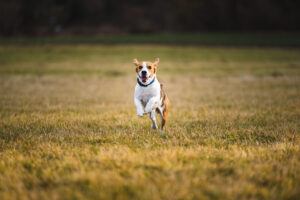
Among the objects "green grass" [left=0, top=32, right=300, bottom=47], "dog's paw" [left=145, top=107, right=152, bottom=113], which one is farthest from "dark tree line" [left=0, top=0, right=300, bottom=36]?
"dog's paw" [left=145, top=107, right=152, bottom=113]

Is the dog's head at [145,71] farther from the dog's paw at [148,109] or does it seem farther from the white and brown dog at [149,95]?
the dog's paw at [148,109]

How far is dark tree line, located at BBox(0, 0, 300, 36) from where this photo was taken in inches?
2778

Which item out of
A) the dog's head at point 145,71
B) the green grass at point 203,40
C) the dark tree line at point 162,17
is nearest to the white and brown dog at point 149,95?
the dog's head at point 145,71

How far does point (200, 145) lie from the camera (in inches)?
263

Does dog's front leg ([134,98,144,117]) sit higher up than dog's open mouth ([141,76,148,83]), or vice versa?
dog's open mouth ([141,76,148,83])

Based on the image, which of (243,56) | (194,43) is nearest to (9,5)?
(194,43)

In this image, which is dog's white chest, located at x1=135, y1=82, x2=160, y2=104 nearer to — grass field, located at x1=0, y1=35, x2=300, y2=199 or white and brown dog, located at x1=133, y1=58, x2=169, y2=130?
white and brown dog, located at x1=133, y1=58, x2=169, y2=130

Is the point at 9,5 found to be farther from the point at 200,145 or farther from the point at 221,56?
the point at 200,145

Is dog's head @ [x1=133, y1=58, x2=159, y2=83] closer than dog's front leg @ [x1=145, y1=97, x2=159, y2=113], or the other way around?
dog's front leg @ [x1=145, y1=97, x2=159, y2=113]

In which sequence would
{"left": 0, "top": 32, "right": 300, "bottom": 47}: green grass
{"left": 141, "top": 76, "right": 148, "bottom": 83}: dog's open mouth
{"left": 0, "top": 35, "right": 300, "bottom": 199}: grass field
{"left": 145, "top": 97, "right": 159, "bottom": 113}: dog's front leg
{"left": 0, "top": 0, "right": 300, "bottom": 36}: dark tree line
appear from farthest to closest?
{"left": 0, "top": 0, "right": 300, "bottom": 36}: dark tree line
{"left": 0, "top": 32, "right": 300, "bottom": 47}: green grass
{"left": 141, "top": 76, "right": 148, "bottom": 83}: dog's open mouth
{"left": 145, "top": 97, "right": 159, "bottom": 113}: dog's front leg
{"left": 0, "top": 35, "right": 300, "bottom": 199}: grass field

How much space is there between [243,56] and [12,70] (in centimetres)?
2391

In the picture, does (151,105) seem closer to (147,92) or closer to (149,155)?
(147,92)

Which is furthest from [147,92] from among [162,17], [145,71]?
[162,17]

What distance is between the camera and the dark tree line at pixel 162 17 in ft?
232
